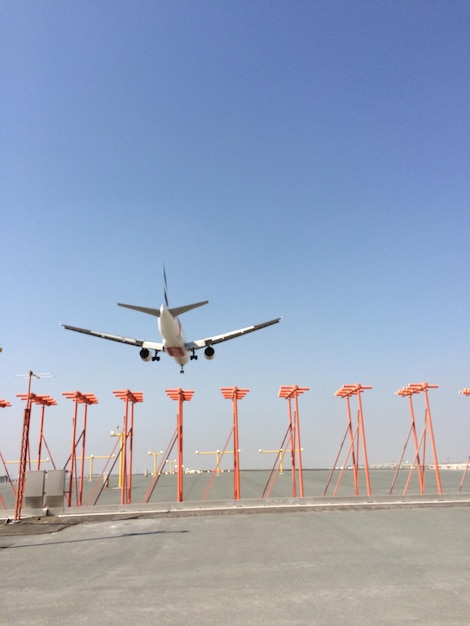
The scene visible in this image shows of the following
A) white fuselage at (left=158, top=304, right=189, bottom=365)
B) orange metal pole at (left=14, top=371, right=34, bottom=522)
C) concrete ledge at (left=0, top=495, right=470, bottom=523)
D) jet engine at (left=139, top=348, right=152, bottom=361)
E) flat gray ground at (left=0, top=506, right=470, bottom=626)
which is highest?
white fuselage at (left=158, top=304, right=189, bottom=365)

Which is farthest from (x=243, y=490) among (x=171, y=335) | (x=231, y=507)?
(x=231, y=507)

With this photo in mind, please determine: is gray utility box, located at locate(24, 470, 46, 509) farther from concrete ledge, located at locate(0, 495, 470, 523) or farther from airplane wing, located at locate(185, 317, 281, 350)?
airplane wing, located at locate(185, 317, 281, 350)

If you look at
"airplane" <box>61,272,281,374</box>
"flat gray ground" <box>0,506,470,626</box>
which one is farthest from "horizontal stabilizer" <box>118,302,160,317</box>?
"flat gray ground" <box>0,506,470,626</box>

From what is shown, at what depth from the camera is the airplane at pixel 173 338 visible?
3191 cm

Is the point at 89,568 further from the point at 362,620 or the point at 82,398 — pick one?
the point at 82,398

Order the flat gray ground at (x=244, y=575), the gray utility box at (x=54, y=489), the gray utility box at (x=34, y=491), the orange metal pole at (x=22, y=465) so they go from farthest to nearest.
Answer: the gray utility box at (x=54, y=489) < the gray utility box at (x=34, y=491) < the orange metal pole at (x=22, y=465) < the flat gray ground at (x=244, y=575)

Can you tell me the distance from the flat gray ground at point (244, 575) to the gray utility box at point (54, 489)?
610 centimetres

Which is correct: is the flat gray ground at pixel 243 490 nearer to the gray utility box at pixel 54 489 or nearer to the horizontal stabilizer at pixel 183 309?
the gray utility box at pixel 54 489

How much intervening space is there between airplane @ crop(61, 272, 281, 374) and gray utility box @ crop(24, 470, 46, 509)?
12367 millimetres

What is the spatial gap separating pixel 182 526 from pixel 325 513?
695cm

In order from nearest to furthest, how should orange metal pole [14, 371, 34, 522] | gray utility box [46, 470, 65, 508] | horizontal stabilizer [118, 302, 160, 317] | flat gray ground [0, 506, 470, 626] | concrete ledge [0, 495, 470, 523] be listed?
1. flat gray ground [0, 506, 470, 626]
2. orange metal pole [14, 371, 34, 522]
3. concrete ledge [0, 495, 470, 523]
4. gray utility box [46, 470, 65, 508]
5. horizontal stabilizer [118, 302, 160, 317]

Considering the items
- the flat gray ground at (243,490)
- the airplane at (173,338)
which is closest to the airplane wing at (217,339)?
the airplane at (173,338)

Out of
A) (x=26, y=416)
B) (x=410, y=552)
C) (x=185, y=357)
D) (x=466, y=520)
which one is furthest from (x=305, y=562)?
(x=185, y=357)

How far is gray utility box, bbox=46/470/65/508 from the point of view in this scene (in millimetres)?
22719
